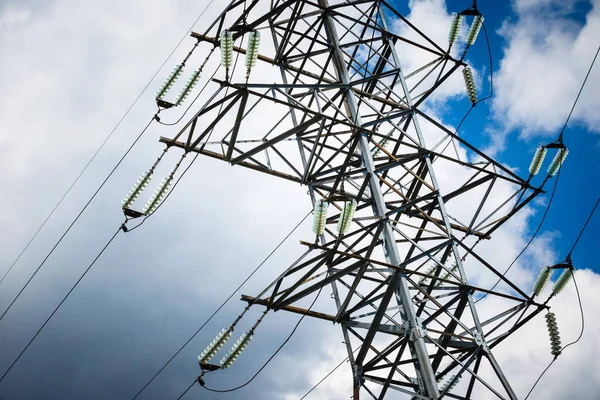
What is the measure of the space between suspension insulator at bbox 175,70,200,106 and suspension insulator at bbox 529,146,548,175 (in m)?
8.28

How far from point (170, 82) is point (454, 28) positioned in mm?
7373

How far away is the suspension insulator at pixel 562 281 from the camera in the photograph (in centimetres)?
1218

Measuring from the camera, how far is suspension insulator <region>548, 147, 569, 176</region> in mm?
14172

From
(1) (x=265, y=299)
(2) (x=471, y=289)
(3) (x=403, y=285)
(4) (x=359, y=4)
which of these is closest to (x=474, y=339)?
(2) (x=471, y=289)

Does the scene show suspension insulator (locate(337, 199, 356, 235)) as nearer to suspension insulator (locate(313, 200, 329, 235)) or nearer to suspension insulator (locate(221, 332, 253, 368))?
suspension insulator (locate(313, 200, 329, 235))

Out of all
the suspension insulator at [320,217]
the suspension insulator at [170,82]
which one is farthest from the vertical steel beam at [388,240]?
the suspension insulator at [170,82]

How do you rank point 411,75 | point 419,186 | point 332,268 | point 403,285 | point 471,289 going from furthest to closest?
point 411,75 → point 419,186 → point 332,268 → point 471,289 → point 403,285

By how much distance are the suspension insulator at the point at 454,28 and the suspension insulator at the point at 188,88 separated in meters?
6.68

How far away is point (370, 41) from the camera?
608 inches

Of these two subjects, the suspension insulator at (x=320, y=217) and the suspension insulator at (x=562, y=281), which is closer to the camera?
the suspension insulator at (x=320, y=217)

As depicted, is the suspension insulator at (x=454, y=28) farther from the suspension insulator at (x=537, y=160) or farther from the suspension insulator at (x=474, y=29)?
the suspension insulator at (x=537, y=160)

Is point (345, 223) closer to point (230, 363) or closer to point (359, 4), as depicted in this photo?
point (230, 363)

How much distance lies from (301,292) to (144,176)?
157 inches

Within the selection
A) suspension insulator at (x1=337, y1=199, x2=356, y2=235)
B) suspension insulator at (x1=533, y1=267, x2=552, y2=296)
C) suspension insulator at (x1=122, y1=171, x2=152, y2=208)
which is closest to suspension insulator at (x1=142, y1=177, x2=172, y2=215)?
suspension insulator at (x1=122, y1=171, x2=152, y2=208)
